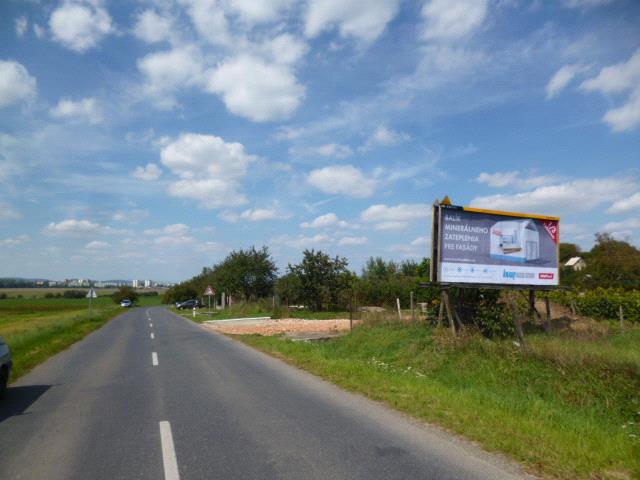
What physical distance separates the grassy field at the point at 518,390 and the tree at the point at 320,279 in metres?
26.4

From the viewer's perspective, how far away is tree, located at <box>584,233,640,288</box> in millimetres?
47250

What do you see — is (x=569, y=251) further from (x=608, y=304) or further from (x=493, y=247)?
(x=493, y=247)

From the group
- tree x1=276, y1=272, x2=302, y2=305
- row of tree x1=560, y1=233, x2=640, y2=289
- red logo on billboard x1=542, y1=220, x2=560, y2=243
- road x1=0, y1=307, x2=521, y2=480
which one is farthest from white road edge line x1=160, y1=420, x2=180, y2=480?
row of tree x1=560, y1=233, x2=640, y2=289

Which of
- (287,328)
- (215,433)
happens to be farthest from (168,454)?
(287,328)

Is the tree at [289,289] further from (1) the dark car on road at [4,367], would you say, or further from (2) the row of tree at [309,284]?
(1) the dark car on road at [4,367]

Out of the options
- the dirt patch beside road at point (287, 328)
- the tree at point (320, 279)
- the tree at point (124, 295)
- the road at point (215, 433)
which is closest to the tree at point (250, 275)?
the tree at point (320, 279)

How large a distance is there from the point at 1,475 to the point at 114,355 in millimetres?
11362

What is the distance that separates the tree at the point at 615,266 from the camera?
47250 millimetres

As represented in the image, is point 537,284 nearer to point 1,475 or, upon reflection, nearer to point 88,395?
point 88,395

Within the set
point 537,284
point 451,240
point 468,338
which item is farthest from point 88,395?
point 537,284

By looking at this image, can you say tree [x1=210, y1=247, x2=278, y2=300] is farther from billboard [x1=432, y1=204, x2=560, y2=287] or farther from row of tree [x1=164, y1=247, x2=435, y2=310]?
billboard [x1=432, y1=204, x2=560, y2=287]

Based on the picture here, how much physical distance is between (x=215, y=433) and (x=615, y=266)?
172 feet

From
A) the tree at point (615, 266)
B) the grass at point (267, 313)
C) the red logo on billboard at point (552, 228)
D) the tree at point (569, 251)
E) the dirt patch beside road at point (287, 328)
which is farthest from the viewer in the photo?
the tree at point (569, 251)

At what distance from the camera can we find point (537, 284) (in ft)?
53.3
